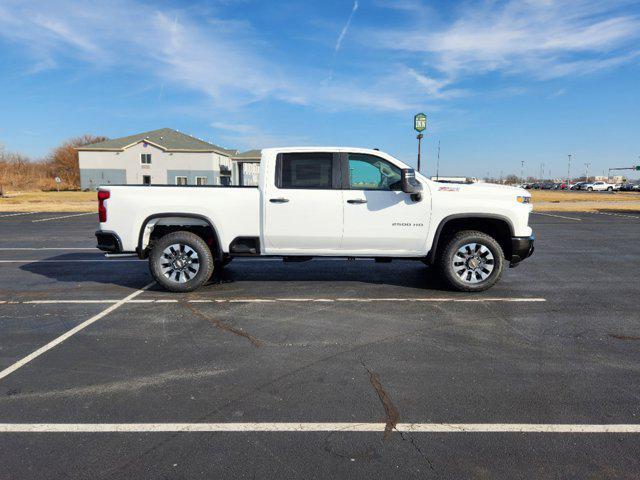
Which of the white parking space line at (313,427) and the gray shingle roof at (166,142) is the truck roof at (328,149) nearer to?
the white parking space line at (313,427)

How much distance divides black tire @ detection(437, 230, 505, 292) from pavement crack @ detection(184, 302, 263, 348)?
3.17 metres

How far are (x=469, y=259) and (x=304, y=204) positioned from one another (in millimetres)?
2577

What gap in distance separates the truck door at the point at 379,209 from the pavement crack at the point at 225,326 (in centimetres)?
215

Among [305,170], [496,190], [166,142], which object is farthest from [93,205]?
Answer: [166,142]

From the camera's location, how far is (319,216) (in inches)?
241

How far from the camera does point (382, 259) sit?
256 inches

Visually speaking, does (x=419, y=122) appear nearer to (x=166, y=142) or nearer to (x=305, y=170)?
(x=305, y=170)

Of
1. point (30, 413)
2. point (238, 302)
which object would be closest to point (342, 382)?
point (30, 413)

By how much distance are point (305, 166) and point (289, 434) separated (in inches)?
163

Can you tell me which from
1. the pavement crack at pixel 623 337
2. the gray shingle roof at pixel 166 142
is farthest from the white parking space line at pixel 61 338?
the gray shingle roof at pixel 166 142

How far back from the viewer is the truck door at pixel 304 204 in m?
6.11

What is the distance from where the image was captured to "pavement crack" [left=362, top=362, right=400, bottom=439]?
292cm

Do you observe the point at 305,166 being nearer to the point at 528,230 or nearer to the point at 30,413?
the point at 528,230

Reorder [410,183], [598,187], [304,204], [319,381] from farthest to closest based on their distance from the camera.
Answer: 1. [598,187]
2. [304,204]
3. [410,183]
4. [319,381]
